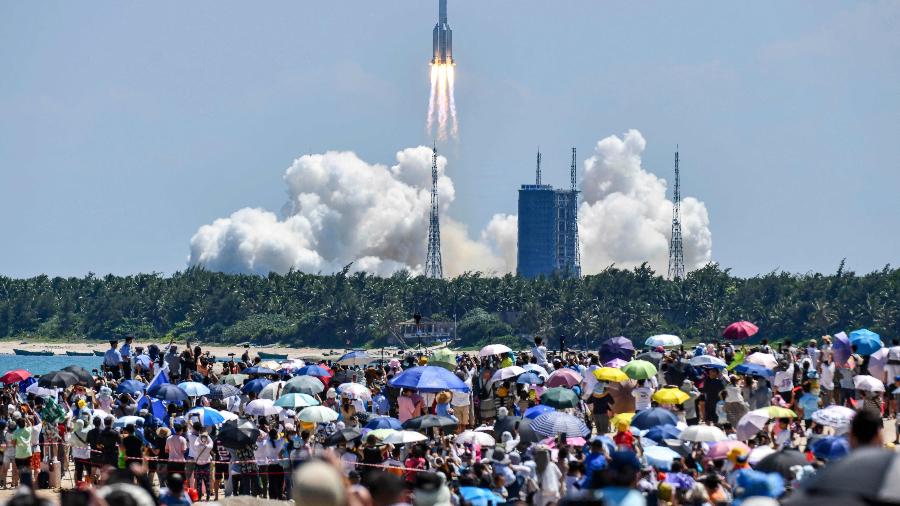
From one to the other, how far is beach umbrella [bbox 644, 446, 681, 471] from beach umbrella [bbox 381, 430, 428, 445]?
14.2 feet

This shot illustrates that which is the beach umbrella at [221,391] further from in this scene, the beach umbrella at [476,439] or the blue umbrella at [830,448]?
the blue umbrella at [830,448]

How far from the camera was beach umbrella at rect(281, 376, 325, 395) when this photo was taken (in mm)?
29797

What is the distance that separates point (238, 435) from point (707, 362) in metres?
11.0

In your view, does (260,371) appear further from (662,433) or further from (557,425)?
(662,433)

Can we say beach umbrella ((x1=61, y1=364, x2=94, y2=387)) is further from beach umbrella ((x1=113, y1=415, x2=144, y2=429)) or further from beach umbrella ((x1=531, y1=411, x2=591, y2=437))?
beach umbrella ((x1=531, y1=411, x2=591, y2=437))

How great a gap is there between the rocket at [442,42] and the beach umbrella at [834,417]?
113315mm

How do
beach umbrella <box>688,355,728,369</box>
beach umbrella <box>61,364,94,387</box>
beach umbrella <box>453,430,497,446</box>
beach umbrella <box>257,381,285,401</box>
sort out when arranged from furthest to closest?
1. beach umbrella <box>61,364,94,387</box>
2. beach umbrella <box>688,355,728,369</box>
3. beach umbrella <box>257,381,285,401</box>
4. beach umbrella <box>453,430,497,446</box>

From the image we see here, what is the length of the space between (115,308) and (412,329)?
41372mm

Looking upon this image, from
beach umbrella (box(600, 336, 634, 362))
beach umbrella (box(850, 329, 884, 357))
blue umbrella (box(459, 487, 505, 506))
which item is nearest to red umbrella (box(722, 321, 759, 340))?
beach umbrella (box(600, 336, 634, 362))

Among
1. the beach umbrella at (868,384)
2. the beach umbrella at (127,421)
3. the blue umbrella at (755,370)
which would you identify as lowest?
the beach umbrella at (127,421)

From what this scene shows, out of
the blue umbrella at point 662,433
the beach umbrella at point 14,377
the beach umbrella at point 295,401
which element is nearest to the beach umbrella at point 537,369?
the beach umbrella at point 295,401

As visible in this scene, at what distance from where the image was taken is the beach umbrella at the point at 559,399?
88.5 ft

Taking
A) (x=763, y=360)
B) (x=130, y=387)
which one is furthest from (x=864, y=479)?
(x=130, y=387)

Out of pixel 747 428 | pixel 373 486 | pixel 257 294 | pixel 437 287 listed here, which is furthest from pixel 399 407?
pixel 257 294
